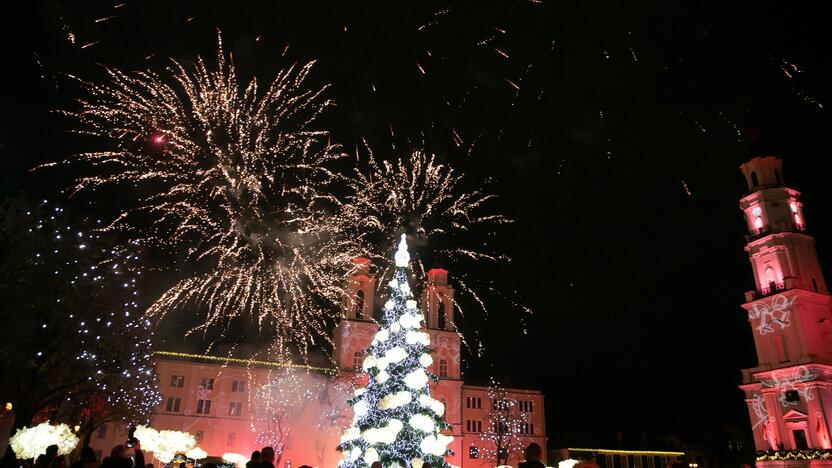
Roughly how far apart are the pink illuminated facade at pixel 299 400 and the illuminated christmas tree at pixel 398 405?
74.0 feet

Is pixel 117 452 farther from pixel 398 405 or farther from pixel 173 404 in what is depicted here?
pixel 173 404

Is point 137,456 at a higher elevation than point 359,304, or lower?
lower

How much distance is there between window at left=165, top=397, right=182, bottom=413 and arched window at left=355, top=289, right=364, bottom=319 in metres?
16.6

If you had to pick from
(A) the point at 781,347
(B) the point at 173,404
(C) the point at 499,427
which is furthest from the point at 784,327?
(B) the point at 173,404

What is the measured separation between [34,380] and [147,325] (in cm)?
844

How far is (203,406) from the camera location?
146 ft

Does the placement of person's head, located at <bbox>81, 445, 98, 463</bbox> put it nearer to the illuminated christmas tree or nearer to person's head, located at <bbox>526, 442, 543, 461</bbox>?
person's head, located at <bbox>526, 442, 543, 461</bbox>

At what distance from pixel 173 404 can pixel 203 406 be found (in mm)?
2320

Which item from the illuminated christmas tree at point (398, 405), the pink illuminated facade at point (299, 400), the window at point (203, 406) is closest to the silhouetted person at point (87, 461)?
the illuminated christmas tree at point (398, 405)

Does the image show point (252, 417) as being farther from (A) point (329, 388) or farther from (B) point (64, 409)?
(B) point (64, 409)

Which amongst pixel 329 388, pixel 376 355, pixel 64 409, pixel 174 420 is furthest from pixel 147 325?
pixel 329 388

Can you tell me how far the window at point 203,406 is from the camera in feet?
145

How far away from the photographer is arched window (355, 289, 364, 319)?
50.8 m

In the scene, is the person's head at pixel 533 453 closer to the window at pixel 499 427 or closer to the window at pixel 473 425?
the window at pixel 473 425
